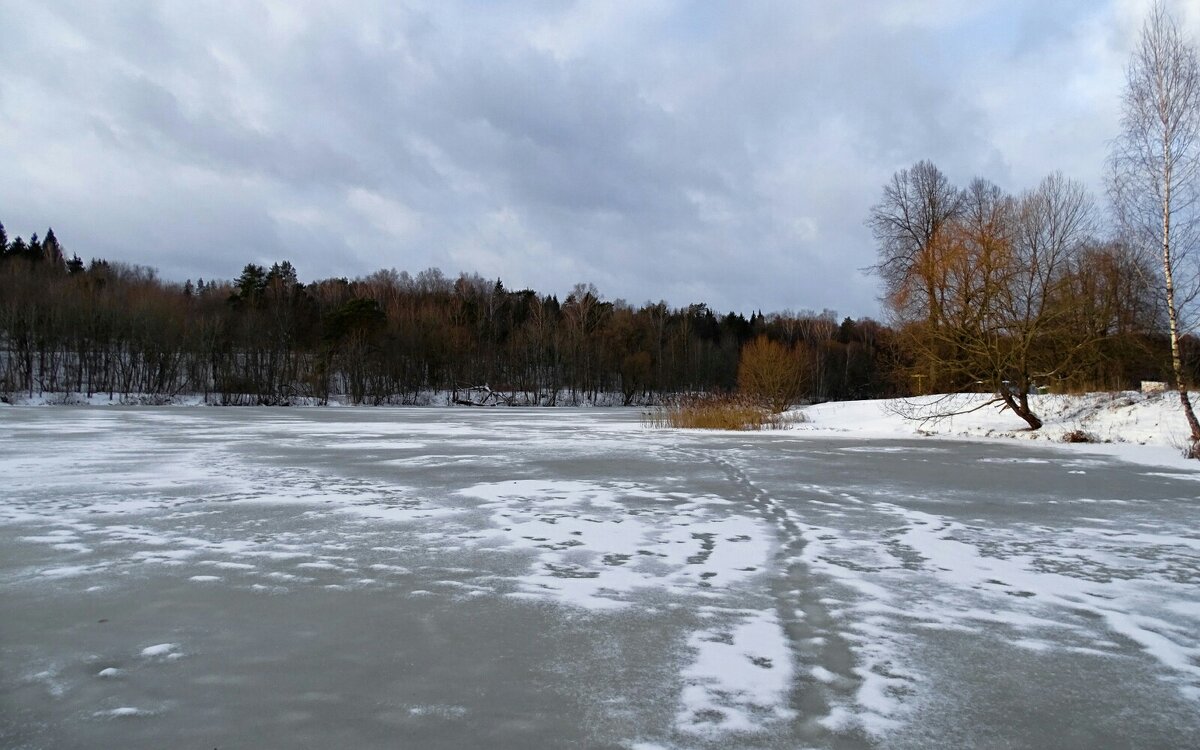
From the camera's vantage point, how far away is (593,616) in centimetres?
415

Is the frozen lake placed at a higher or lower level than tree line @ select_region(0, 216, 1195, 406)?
lower

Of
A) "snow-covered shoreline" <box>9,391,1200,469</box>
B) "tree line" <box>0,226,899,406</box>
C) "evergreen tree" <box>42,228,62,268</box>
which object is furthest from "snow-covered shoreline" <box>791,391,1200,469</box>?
"evergreen tree" <box>42,228,62,268</box>

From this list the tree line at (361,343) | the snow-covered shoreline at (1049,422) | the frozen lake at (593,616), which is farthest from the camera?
the tree line at (361,343)

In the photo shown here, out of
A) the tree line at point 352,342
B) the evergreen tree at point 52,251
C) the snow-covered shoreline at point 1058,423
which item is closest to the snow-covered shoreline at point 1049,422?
the snow-covered shoreline at point 1058,423

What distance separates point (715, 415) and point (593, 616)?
19.1m

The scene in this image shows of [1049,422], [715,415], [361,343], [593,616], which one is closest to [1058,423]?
[1049,422]

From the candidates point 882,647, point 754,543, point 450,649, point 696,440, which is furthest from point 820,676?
point 696,440

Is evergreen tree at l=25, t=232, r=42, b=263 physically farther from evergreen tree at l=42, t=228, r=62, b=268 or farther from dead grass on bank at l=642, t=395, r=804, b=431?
dead grass on bank at l=642, t=395, r=804, b=431

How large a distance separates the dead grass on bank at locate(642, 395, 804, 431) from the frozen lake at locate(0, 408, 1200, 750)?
44.3ft

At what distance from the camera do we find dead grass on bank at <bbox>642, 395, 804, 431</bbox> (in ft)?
74.8

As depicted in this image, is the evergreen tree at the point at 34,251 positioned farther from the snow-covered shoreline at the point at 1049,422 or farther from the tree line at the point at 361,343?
the snow-covered shoreline at the point at 1049,422

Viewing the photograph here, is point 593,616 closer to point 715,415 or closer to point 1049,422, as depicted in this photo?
point 715,415

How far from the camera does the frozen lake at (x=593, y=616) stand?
9.23 ft

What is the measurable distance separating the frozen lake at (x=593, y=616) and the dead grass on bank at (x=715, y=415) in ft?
44.3
